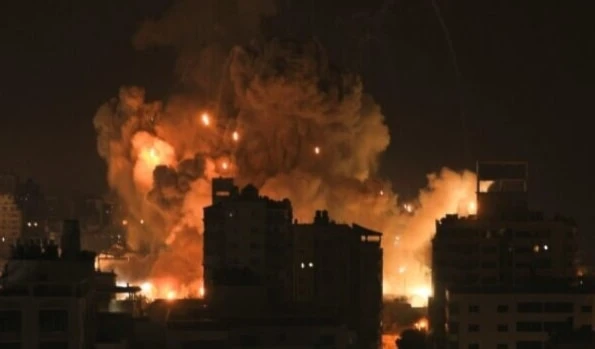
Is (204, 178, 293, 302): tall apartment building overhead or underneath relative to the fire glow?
underneath

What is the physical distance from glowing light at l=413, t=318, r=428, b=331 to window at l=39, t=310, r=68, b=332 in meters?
27.7

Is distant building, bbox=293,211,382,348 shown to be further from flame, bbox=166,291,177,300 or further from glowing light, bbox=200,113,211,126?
glowing light, bbox=200,113,211,126

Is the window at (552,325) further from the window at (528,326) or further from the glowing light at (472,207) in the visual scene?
the glowing light at (472,207)

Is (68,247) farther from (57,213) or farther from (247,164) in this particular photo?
(57,213)

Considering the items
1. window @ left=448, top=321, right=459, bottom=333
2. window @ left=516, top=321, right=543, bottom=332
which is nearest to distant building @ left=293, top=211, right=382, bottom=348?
window @ left=448, top=321, right=459, bottom=333

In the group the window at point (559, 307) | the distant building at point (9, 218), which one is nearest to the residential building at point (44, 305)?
the window at point (559, 307)

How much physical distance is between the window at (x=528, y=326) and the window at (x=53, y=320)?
18.2 m

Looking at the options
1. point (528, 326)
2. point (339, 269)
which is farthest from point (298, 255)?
point (528, 326)

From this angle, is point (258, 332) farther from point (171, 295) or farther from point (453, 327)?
point (171, 295)

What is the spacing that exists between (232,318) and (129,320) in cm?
375

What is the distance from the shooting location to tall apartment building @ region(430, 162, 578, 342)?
5925 cm

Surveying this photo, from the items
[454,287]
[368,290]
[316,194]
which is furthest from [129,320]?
[316,194]

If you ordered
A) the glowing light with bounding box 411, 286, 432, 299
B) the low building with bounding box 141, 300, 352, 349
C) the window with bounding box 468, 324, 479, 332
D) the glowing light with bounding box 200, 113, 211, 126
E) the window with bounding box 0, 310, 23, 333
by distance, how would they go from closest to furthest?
the window with bounding box 0, 310, 23, 333 → the low building with bounding box 141, 300, 352, 349 → the window with bounding box 468, 324, 479, 332 → the glowing light with bounding box 411, 286, 432, 299 → the glowing light with bounding box 200, 113, 211, 126

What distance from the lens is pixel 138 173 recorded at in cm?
8062
